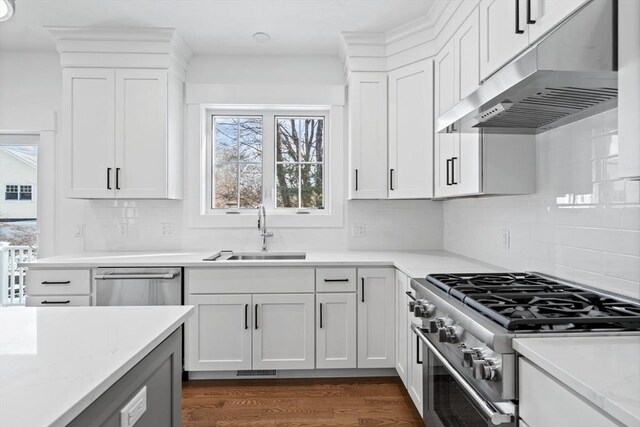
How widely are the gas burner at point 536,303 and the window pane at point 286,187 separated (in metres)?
1.85

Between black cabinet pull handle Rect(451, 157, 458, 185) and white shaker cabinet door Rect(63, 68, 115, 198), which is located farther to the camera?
white shaker cabinet door Rect(63, 68, 115, 198)

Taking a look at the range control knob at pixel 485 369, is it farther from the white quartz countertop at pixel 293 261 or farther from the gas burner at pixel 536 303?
the white quartz countertop at pixel 293 261

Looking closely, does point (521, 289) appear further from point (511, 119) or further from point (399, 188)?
point (399, 188)

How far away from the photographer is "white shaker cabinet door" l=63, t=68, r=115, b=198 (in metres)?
3.00

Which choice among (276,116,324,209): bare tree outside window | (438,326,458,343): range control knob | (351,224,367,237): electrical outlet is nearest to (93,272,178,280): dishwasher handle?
(276,116,324,209): bare tree outside window

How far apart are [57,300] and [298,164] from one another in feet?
6.79

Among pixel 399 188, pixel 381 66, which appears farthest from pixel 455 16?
pixel 399 188

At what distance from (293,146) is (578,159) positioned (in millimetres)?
2298

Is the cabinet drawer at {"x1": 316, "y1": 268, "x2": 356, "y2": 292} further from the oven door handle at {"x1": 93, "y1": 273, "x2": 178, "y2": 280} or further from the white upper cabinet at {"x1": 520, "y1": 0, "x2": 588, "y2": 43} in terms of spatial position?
the white upper cabinet at {"x1": 520, "y1": 0, "x2": 588, "y2": 43}

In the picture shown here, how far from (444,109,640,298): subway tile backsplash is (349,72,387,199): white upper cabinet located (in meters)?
0.96

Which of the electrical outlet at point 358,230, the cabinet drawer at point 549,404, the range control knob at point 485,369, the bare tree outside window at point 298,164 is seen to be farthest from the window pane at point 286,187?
the cabinet drawer at point 549,404

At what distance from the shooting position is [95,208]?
335 centimetres

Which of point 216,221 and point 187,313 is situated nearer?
point 187,313

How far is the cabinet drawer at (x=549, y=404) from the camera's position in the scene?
Result: 0.81 metres
